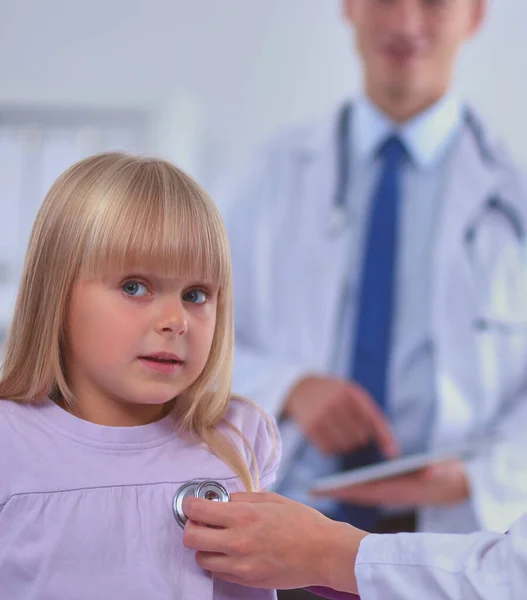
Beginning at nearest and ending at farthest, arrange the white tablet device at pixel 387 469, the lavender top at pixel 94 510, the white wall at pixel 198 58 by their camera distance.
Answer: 1. the lavender top at pixel 94 510
2. the white tablet device at pixel 387 469
3. the white wall at pixel 198 58

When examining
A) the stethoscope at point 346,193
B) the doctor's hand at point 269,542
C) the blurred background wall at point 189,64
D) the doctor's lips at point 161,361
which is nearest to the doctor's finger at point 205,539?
the doctor's hand at point 269,542

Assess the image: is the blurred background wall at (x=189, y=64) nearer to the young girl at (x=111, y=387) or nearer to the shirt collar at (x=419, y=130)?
the shirt collar at (x=419, y=130)

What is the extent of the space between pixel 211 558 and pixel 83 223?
9.2 inches

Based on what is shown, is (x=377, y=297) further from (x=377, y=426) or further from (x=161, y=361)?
(x=161, y=361)

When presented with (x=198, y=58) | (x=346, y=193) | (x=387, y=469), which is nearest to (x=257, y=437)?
(x=387, y=469)

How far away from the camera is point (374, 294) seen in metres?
1.24

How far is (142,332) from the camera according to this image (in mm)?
577

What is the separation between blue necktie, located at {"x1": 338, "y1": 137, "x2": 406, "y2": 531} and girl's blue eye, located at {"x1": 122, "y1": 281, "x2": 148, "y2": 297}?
65 centimetres

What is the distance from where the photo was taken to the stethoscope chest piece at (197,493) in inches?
23.2

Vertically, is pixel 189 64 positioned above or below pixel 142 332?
above

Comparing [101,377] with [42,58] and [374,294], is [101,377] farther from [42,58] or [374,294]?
[42,58]

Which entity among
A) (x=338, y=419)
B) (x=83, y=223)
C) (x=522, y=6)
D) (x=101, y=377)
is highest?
(x=522, y=6)

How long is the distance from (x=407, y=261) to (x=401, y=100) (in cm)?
25

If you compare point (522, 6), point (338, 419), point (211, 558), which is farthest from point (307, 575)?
point (522, 6)
